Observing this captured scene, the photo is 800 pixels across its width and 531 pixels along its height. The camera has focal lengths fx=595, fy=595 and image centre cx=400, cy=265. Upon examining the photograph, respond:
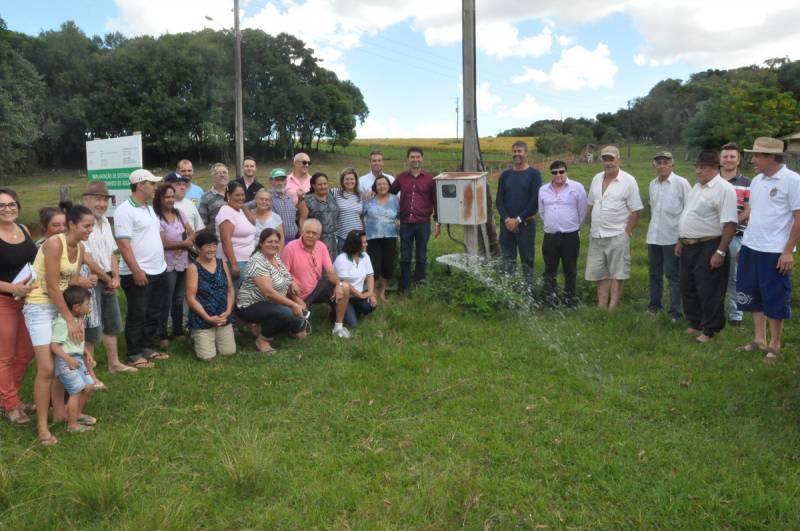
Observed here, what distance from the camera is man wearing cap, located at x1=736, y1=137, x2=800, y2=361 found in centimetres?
533

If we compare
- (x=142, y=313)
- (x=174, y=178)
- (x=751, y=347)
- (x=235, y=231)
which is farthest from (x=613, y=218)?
(x=142, y=313)

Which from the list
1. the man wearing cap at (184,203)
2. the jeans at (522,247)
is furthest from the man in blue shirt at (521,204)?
the man wearing cap at (184,203)

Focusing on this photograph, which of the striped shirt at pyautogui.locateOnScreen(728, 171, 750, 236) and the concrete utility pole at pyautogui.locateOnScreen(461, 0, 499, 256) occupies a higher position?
the concrete utility pole at pyautogui.locateOnScreen(461, 0, 499, 256)

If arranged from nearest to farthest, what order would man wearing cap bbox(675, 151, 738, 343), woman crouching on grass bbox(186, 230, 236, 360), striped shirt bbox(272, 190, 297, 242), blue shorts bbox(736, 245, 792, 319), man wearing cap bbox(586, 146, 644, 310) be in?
blue shorts bbox(736, 245, 792, 319)
woman crouching on grass bbox(186, 230, 236, 360)
man wearing cap bbox(675, 151, 738, 343)
man wearing cap bbox(586, 146, 644, 310)
striped shirt bbox(272, 190, 297, 242)

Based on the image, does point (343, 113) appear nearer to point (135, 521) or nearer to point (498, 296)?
point (498, 296)

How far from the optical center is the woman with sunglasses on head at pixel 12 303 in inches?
175

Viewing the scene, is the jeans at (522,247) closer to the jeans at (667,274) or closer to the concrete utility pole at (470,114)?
the concrete utility pole at (470,114)

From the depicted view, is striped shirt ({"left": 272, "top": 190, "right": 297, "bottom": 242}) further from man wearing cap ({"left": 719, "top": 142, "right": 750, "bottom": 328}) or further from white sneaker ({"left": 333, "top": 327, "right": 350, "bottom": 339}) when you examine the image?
man wearing cap ({"left": 719, "top": 142, "right": 750, "bottom": 328})

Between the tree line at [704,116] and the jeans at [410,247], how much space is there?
28299mm

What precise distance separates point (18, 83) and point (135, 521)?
1058 inches

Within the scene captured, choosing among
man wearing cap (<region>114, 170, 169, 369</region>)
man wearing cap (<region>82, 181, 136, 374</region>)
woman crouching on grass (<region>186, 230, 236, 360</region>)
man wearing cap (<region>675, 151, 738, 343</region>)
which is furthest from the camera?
man wearing cap (<region>675, 151, 738, 343</region>)

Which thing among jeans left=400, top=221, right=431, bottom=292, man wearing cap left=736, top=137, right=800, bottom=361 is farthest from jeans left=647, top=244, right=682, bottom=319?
jeans left=400, top=221, right=431, bottom=292

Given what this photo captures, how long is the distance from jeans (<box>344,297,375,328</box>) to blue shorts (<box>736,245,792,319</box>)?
387 centimetres

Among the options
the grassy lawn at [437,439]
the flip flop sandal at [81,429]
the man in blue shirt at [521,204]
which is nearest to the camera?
the grassy lawn at [437,439]
